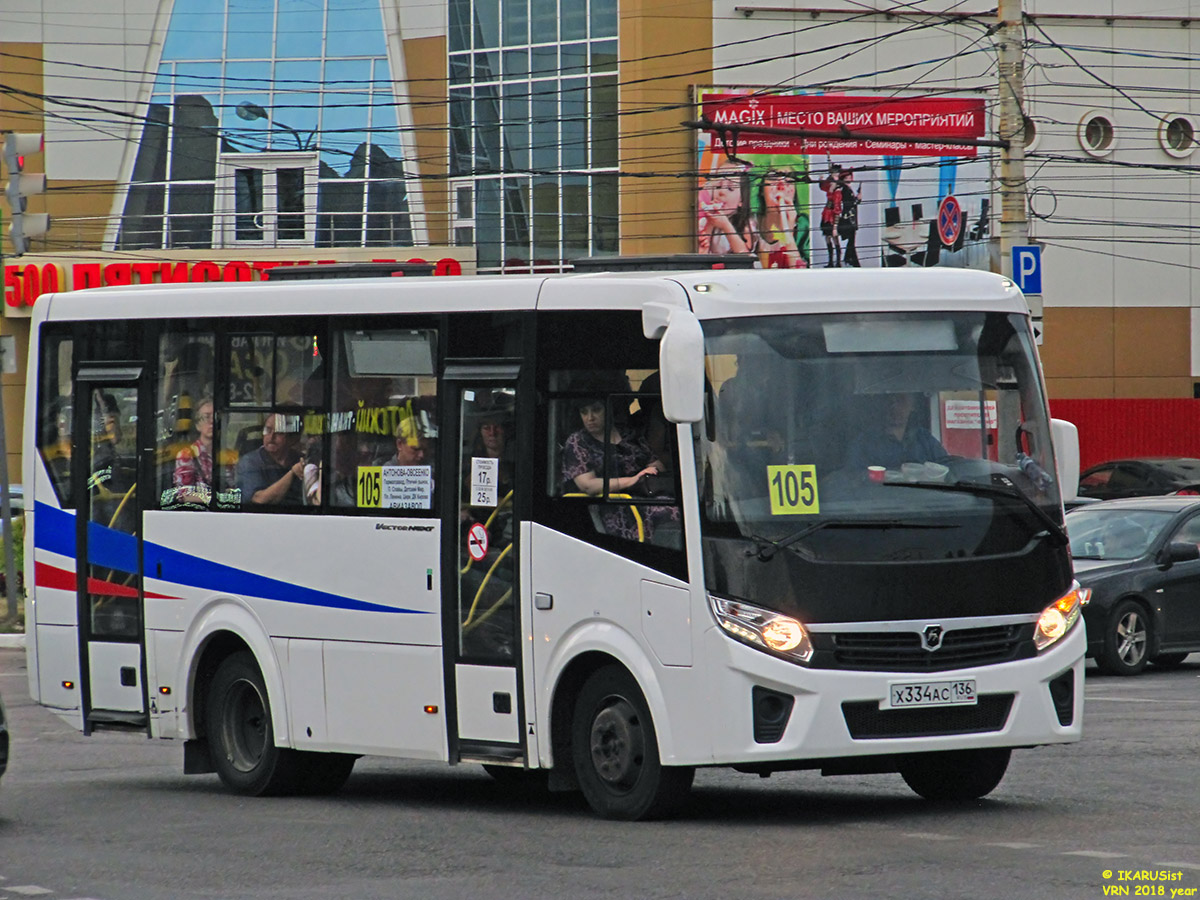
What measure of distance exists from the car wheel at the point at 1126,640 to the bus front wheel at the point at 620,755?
9359 mm

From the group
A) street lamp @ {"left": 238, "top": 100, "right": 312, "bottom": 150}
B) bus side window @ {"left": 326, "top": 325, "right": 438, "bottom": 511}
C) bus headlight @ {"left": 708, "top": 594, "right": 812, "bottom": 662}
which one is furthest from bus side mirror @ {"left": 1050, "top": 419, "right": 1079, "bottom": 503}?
street lamp @ {"left": 238, "top": 100, "right": 312, "bottom": 150}

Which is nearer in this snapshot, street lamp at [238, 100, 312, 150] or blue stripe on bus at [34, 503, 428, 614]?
blue stripe on bus at [34, 503, 428, 614]

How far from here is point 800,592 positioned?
9.11 m

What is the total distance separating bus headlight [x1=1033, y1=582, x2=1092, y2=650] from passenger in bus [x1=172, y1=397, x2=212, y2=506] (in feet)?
16.0

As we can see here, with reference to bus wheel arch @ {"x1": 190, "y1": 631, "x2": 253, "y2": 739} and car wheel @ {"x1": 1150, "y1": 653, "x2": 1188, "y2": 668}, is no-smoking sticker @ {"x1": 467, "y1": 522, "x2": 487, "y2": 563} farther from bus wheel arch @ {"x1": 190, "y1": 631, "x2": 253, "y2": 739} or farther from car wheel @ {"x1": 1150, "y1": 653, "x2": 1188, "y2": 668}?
car wheel @ {"x1": 1150, "y1": 653, "x2": 1188, "y2": 668}

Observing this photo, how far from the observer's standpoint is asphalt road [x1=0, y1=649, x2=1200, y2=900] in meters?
7.86

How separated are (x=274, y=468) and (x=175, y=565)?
1.00 meters

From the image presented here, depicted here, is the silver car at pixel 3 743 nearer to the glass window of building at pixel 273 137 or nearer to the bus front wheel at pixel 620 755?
the bus front wheel at pixel 620 755

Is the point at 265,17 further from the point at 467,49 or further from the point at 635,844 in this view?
the point at 635,844

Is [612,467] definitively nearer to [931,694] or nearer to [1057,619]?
[931,694]

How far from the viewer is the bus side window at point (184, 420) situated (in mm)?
11914

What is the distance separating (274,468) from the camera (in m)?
11.5

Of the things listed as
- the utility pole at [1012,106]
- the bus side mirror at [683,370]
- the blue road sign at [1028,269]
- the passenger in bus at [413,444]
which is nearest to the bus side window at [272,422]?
the passenger in bus at [413,444]

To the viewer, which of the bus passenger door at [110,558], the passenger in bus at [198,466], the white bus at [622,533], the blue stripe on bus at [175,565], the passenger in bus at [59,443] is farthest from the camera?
the passenger in bus at [59,443]
